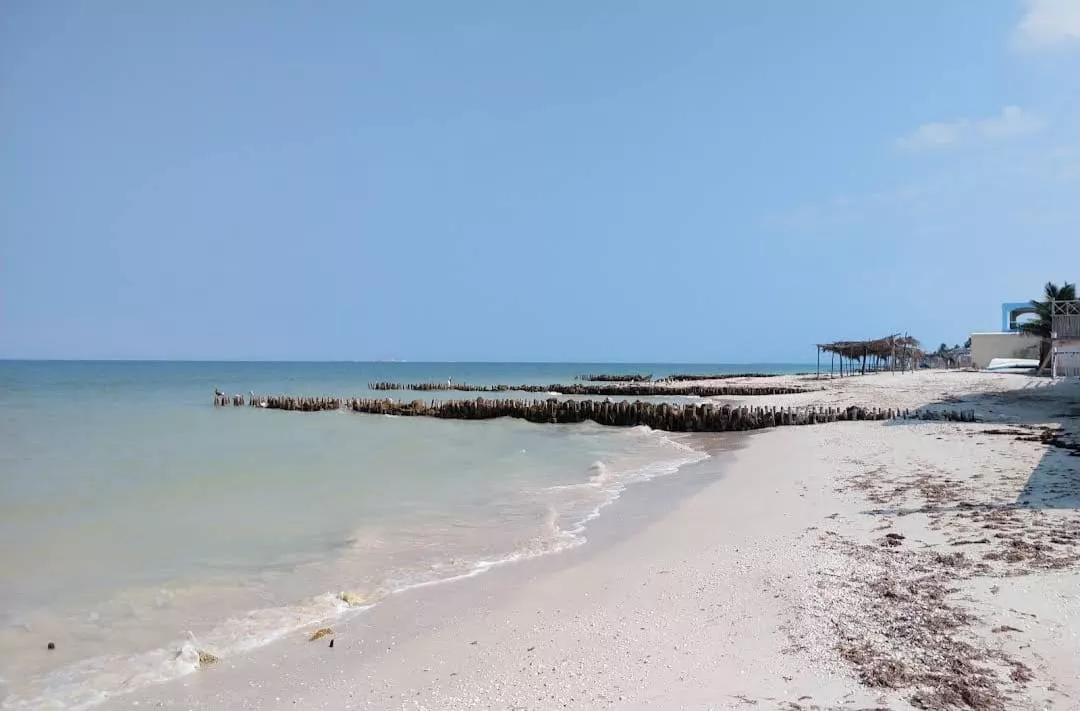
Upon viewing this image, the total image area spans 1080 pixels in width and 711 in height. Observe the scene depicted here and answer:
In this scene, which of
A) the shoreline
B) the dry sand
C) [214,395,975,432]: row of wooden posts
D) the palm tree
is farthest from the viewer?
the palm tree

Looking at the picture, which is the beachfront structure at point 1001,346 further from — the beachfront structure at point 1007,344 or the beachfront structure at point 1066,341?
the beachfront structure at point 1066,341

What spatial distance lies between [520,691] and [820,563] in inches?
141

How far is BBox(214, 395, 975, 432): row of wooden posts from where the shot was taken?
23.2 meters

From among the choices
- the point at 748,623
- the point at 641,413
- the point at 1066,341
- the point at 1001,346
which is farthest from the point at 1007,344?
the point at 748,623

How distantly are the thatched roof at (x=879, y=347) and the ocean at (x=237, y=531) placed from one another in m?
31.2

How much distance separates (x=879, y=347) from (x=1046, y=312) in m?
10.4

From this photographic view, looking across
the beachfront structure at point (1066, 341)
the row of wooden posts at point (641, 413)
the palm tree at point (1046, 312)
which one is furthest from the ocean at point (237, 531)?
the palm tree at point (1046, 312)

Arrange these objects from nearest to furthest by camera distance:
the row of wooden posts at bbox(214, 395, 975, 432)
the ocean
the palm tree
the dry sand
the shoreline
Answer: the dry sand → the shoreline → the ocean → the row of wooden posts at bbox(214, 395, 975, 432) → the palm tree

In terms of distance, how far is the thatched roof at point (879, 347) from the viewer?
4675 centimetres

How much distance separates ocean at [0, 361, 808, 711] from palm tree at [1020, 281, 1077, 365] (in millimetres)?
28995

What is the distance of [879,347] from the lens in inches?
1854

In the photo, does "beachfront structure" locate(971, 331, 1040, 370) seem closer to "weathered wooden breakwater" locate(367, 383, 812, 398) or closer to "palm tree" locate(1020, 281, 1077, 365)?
"palm tree" locate(1020, 281, 1077, 365)

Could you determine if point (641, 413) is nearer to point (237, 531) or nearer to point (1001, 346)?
point (237, 531)

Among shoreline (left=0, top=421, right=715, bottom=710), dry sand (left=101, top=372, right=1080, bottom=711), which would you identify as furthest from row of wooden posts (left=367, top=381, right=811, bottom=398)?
shoreline (left=0, top=421, right=715, bottom=710)
